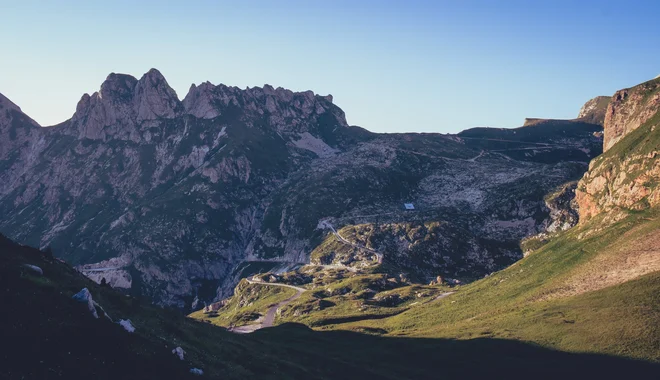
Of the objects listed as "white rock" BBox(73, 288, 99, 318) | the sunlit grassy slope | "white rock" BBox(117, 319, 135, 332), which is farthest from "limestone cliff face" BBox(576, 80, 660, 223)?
"white rock" BBox(73, 288, 99, 318)

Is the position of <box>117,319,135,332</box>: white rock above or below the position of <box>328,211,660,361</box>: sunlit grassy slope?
above

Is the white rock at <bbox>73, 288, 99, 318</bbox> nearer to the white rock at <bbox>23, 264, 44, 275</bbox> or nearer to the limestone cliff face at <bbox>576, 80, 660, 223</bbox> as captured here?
the white rock at <bbox>23, 264, 44, 275</bbox>

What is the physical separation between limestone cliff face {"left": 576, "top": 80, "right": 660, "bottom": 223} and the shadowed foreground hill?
238 ft

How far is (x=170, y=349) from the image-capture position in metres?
59.7

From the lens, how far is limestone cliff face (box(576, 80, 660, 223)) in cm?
14485

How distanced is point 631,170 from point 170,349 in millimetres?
151806

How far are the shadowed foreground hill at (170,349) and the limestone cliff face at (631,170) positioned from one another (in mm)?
72654

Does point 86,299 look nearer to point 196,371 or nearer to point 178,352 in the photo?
point 178,352

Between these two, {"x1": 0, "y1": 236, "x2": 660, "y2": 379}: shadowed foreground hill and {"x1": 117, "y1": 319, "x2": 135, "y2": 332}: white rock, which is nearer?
{"x1": 0, "y1": 236, "x2": 660, "y2": 379}: shadowed foreground hill

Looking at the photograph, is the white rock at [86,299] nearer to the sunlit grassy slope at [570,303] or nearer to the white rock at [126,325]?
the white rock at [126,325]

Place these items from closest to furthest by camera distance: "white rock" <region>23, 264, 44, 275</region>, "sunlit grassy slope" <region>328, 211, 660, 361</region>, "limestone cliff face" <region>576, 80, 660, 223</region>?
1. "white rock" <region>23, 264, 44, 275</region>
2. "sunlit grassy slope" <region>328, 211, 660, 361</region>
3. "limestone cliff face" <region>576, 80, 660, 223</region>

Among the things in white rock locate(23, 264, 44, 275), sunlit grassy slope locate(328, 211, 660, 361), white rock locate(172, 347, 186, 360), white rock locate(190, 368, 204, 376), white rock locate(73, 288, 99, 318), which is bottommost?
sunlit grassy slope locate(328, 211, 660, 361)

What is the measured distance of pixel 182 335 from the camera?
240ft

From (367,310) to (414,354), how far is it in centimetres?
6405
